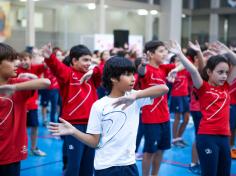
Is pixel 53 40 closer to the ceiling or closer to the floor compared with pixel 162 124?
closer to the ceiling

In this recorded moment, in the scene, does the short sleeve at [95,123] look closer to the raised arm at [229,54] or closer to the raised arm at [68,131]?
the raised arm at [68,131]

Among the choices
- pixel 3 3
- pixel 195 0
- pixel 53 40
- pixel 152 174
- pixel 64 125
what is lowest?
pixel 152 174

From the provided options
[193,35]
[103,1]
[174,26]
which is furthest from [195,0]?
[103,1]

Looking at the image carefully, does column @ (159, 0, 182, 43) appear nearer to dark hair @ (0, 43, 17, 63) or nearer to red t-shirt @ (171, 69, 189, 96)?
red t-shirt @ (171, 69, 189, 96)

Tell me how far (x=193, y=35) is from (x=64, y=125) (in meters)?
19.4

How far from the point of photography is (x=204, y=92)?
318 cm

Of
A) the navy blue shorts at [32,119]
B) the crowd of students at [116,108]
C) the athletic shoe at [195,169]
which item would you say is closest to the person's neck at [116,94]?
the crowd of students at [116,108]

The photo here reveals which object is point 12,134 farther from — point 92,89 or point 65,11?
point 65,11

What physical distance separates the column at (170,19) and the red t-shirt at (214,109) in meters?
14.6

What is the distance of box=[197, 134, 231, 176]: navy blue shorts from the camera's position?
3.05 metres

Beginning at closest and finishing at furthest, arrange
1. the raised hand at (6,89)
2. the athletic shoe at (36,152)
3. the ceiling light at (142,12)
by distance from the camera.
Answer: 1. the raised hand at (6,89)
2. the athletic shoe at (36,152)
3. the ceiling light at (142,12)

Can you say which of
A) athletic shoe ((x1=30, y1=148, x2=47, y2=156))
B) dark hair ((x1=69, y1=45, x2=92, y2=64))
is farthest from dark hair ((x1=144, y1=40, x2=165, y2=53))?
athletic shoe ((x1=30, y1=148, x2=47, y2=156))

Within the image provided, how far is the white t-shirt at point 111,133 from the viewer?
2.30 m

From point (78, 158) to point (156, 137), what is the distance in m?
0.92
